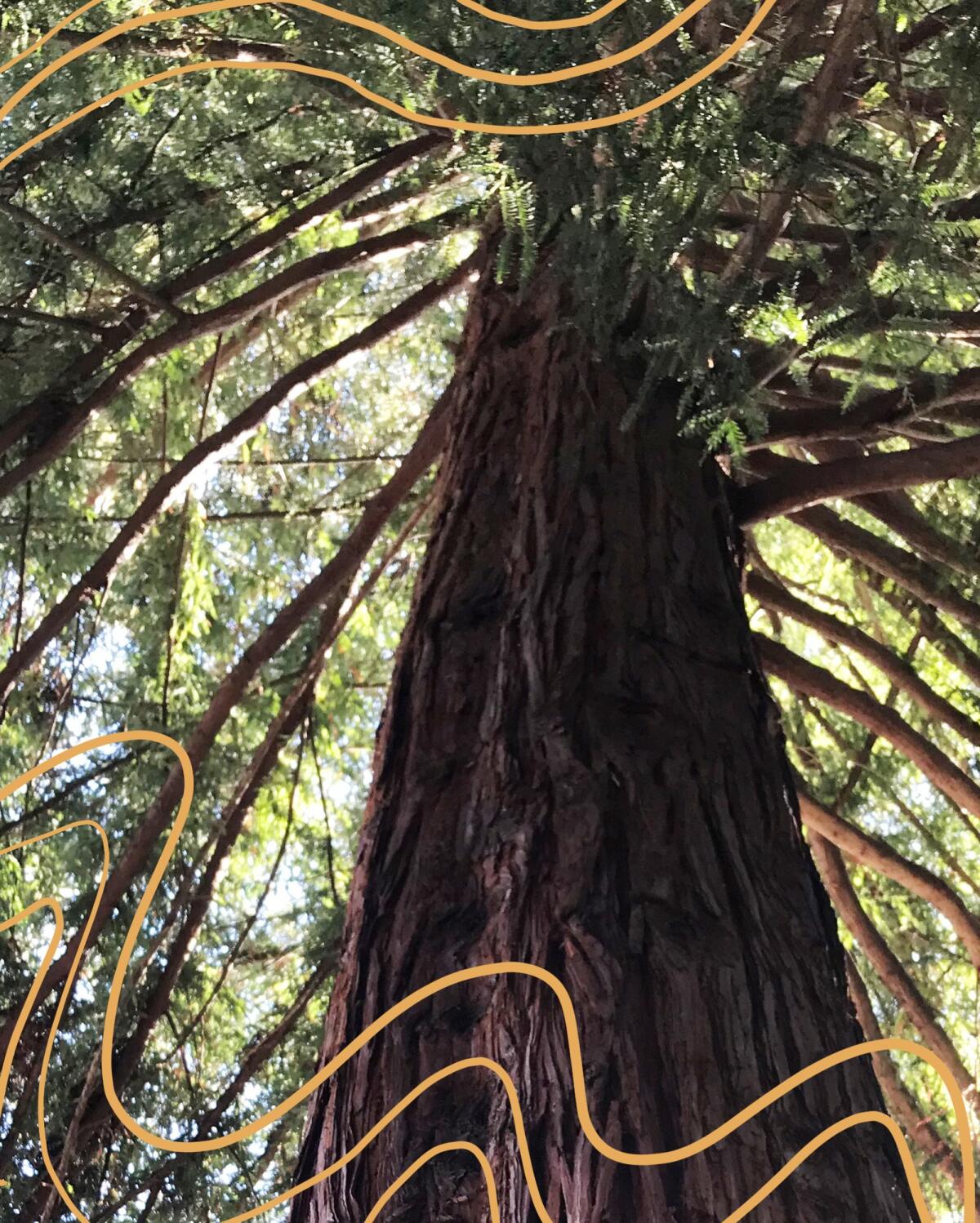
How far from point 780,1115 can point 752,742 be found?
56cm

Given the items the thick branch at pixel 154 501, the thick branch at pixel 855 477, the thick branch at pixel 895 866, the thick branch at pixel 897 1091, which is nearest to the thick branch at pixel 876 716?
the thick branch at pixel 895 866

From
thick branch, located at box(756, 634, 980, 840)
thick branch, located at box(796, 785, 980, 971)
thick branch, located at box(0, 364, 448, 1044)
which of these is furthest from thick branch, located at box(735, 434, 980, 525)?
thick branch, located at box(0, 364, 448, 1044)

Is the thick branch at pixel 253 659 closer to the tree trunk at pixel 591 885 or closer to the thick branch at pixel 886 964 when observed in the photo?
the tree trunk at pixel 591 885

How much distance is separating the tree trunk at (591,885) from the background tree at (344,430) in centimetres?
6

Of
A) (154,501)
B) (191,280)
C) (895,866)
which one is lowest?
(895,866)

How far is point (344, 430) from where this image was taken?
4.11 meters

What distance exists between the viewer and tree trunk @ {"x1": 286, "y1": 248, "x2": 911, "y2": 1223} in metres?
1.13

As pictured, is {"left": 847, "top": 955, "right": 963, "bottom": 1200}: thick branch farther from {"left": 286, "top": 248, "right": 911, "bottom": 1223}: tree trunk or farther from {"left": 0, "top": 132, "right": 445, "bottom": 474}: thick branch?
{"left": 0, "top": 132, "right": 445, "bottom": 474}: thick branch

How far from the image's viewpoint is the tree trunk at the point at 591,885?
113 cm

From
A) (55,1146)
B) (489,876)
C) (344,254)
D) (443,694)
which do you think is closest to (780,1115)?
(489,876)

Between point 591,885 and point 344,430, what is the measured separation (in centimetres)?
300

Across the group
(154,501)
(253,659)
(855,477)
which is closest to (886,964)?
(855,477)

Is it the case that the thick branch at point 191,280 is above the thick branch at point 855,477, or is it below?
above

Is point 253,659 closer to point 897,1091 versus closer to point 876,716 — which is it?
point 876,716
